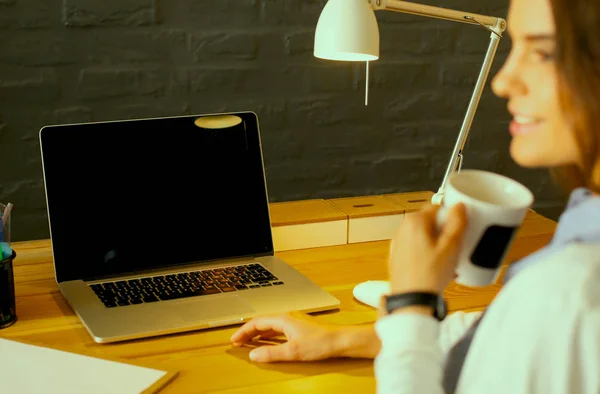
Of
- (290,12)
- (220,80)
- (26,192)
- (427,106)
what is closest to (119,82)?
(220,80)

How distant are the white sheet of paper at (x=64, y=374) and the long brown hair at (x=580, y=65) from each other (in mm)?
563

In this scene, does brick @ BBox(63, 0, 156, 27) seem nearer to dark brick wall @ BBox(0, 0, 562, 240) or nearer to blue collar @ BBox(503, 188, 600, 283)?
dark brick wall @ BBox(0, 0, 562, 240)

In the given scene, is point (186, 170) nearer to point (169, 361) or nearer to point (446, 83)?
point (169, 361)

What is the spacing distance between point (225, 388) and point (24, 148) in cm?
118

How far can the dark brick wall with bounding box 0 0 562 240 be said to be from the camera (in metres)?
1.88

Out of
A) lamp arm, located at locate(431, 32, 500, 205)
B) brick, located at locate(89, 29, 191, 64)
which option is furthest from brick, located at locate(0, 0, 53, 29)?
lamp arm, located at locate(431, 32, 500, 205)

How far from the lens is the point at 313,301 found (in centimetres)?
117

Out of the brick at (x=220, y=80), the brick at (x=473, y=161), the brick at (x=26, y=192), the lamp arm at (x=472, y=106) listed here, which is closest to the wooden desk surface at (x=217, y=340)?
the lamp arm at (x=472, y=106)

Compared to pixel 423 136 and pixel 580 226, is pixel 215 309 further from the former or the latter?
pixel 423 136

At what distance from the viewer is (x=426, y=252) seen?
79cm

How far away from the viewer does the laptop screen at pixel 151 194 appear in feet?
3.99

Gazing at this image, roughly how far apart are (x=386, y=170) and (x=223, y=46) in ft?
1.97

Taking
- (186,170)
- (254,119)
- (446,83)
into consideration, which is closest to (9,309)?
(186,170)

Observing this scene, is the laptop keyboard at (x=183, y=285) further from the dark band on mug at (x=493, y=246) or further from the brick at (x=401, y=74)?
the brick at (x=401, y=74)
